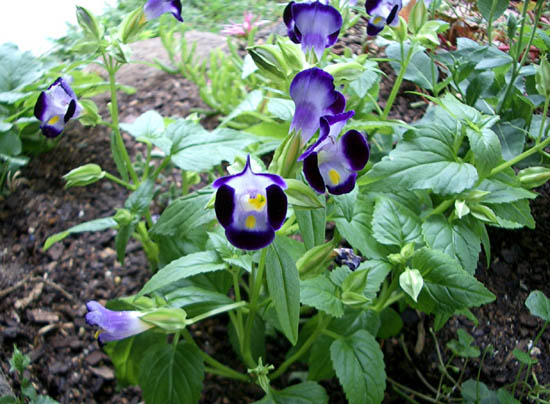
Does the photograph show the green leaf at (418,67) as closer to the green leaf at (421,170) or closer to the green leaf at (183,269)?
the green leaf at (421,170)

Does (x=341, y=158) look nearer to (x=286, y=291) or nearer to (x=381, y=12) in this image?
(x=286, y=291)

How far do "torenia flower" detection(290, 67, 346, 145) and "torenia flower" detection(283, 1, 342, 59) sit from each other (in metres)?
0.16

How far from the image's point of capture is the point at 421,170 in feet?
3.48

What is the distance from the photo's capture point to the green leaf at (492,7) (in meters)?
1.26

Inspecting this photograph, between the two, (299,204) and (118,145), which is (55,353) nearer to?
(118,145)

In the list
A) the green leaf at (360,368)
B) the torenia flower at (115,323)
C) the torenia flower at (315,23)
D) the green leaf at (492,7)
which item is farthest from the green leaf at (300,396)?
the green leaf at (492,7)

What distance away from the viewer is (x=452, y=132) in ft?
3.69

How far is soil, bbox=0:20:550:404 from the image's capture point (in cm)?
120

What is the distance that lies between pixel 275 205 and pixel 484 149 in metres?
0.58

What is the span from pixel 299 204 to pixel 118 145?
64cm

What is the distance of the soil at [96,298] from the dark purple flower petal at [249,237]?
2.18 feet

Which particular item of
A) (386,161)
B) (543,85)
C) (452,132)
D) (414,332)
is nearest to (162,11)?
(386,161)

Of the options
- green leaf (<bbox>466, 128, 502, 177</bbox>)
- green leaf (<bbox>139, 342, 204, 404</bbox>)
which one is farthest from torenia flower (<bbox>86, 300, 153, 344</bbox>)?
green leaf (<bbox>466, 128, 502, 177</bbox>)

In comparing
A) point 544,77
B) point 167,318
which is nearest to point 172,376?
point 167,318
